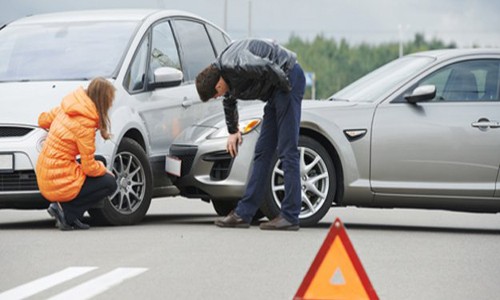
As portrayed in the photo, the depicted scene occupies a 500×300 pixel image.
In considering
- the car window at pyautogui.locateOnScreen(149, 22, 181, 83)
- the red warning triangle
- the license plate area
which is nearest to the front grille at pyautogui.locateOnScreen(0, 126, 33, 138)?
the license plate area

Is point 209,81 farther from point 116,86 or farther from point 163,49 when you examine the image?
point 163,49

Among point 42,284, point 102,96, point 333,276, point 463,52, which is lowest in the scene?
point 42,284

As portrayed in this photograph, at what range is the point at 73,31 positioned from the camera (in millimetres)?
11844

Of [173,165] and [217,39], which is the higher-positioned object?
[217,39]

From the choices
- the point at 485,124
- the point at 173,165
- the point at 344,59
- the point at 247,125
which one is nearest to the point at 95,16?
the point at 173,165

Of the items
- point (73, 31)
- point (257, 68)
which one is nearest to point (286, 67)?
point (257, 68)

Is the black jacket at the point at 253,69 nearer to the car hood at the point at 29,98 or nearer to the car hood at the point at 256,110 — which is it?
the car hood at the point at 256,110

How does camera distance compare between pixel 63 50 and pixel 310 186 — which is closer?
pixel 310 186

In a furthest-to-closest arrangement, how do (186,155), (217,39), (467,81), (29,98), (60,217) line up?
(217,39)
(467,81)
(186,155)
(29,98)
(60,217)

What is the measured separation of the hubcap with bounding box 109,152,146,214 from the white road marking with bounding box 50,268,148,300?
3.06 m

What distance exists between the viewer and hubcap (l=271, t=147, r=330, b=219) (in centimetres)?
1089

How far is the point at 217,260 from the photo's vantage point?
8344 mm

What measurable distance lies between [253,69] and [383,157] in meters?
1.56

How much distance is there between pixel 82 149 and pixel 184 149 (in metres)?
1.27
